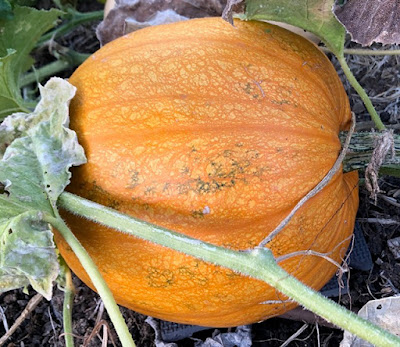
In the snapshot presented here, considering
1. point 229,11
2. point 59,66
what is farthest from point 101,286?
point 59,66

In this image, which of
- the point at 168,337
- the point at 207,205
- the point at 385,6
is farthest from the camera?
the point at 168,337

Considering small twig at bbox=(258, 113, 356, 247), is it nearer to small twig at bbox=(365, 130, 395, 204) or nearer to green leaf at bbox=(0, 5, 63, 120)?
small twig at bbox=(365, 130, 395, 204)

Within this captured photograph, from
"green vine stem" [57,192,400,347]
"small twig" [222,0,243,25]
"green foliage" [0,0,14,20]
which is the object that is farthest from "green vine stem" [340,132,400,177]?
"green foliage" [0,0,14,20]

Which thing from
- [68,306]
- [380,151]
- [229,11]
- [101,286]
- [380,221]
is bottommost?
[68,306]

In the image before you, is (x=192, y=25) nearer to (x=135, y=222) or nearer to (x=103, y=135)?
(x=103, y=135)

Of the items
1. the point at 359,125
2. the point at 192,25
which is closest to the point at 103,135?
the point at 192,25

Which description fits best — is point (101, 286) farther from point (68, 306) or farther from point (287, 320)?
point (287, 320)
